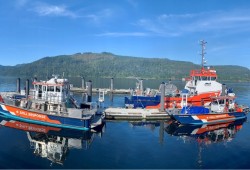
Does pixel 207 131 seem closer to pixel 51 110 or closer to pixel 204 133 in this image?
pixel 204 133

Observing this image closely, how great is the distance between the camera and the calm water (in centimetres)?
1916

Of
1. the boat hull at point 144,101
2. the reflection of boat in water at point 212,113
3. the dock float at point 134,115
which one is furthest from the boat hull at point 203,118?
the boat hull at point 144,101

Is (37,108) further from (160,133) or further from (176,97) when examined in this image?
(176,97)

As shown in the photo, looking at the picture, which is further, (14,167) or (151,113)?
(151,113)

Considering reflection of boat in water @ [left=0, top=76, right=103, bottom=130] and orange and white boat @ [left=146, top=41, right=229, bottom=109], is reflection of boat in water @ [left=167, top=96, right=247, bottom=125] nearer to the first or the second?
orange and white boat @ [left=146, top=41, right=229, bottom=109]

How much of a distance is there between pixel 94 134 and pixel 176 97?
54.0 ft

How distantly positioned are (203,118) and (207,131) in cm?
235

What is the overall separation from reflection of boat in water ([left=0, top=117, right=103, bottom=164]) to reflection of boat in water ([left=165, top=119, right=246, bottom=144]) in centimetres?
804

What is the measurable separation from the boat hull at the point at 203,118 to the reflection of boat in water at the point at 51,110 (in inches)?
345

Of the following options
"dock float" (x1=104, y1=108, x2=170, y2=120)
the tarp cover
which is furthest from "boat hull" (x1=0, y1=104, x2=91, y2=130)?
the tarp cover

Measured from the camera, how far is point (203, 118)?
31.9m

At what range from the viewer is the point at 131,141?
2530 centimetres

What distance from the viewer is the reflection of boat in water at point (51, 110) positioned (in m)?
26.7

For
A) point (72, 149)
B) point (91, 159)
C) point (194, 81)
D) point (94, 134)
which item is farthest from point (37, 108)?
point (194, 81)
